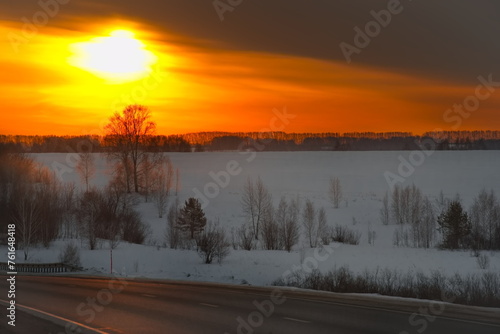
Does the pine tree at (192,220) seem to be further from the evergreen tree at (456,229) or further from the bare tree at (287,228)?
the evergreen tree at (456,229)

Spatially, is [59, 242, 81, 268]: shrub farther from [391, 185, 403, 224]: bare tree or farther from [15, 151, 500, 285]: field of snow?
[391, 185, 403, 224]: bare tree

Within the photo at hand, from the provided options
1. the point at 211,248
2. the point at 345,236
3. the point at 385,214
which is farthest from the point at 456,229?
the point at 211,248

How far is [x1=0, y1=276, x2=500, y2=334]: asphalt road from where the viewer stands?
14.1 m

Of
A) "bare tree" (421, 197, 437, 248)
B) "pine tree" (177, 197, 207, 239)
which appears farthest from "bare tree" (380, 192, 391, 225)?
"pine tree" (177, 197, 207, 239)

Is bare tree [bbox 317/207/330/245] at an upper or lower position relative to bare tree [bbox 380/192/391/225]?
lower

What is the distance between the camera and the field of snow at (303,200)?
42.2 m

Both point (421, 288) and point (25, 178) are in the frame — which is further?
point (25, 178)

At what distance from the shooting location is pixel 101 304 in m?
18.3

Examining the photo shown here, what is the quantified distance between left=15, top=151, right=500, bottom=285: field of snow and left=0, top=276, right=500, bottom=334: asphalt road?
15.0m

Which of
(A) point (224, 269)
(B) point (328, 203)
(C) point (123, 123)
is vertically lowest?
(A) point (224, 269)

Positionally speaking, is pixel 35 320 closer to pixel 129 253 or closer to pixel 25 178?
pixel 129 253

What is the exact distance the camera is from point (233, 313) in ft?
53.7

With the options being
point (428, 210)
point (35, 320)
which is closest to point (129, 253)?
point (35, 320)

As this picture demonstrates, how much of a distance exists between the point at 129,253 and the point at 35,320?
109 ft
